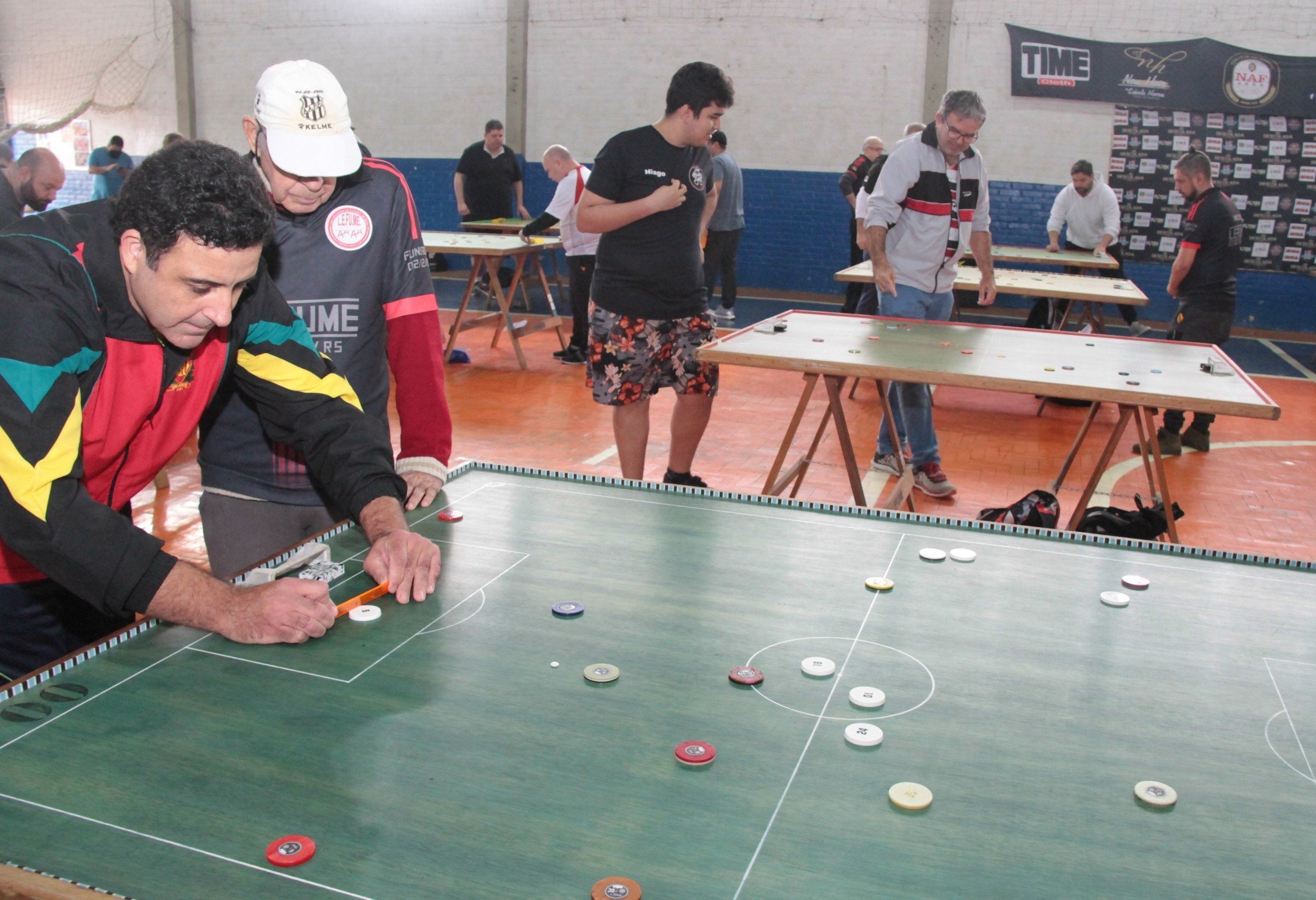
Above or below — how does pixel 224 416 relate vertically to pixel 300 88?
below

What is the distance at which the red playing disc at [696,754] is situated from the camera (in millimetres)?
1295

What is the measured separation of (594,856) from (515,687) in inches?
15.8

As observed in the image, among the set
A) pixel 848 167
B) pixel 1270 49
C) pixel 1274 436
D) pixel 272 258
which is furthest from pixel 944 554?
pixel 1270 49

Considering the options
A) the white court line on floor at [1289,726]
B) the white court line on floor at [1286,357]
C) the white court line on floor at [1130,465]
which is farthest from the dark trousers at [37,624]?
the white court line on floor at [1286,357]

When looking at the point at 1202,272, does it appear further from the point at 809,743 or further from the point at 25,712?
the point at 25,712

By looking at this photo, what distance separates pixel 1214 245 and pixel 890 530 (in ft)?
15.0

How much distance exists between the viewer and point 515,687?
4.86 ft

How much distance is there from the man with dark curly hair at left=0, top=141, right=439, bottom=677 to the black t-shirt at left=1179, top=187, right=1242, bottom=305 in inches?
211

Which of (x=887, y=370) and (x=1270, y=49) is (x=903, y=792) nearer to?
(x=887, y=370)

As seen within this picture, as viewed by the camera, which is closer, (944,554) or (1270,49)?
(944,554)

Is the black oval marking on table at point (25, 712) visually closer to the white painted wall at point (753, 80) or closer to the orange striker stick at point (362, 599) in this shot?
the orange striker stick at point (362, 599)

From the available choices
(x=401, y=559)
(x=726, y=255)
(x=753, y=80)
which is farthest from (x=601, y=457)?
(x=753, y=80)

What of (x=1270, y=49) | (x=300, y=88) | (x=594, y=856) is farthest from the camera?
(x=1270, y=49)

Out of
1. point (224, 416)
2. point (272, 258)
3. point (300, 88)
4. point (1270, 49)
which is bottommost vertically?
point (224, 416)
